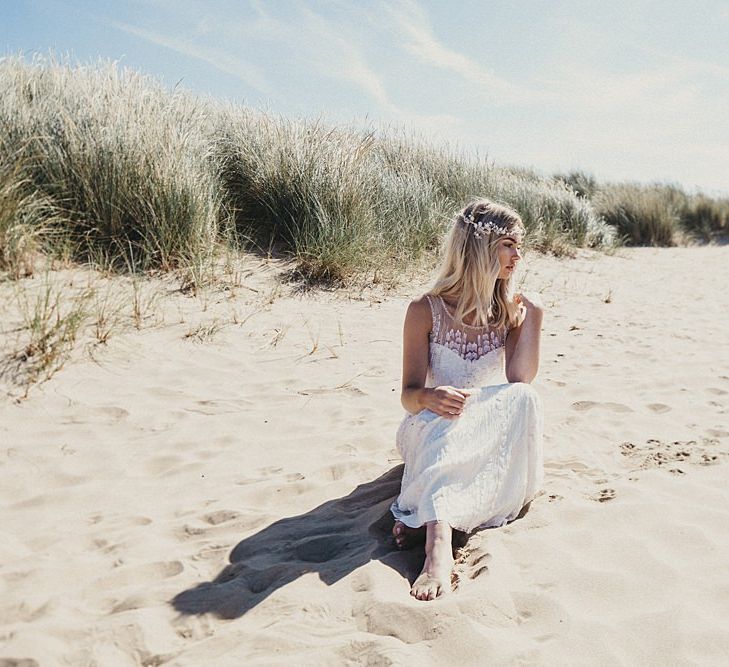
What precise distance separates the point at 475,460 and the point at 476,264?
32.6 inches

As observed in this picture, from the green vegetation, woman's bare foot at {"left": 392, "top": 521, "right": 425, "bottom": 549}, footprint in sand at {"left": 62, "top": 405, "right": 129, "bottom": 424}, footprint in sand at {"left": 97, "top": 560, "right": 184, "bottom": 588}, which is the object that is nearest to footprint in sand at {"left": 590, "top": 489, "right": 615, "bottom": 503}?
woman's bare foot at {"left": 392, "top": 521, "right": 425, "bottom": 549}

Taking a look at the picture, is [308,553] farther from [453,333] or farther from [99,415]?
[99,415]

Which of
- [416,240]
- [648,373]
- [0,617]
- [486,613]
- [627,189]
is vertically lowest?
[0,617]

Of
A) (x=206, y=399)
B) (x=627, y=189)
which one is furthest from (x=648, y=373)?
(x=627, y=189)

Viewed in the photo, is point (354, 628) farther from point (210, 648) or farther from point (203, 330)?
point (203, 330)

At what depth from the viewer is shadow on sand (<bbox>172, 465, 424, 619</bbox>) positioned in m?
2.34

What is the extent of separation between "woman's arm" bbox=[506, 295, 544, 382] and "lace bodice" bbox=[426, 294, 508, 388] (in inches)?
4.1

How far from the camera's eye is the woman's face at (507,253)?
290 centimetres

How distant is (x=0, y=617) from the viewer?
2.21 metres

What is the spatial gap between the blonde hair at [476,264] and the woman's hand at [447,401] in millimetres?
426

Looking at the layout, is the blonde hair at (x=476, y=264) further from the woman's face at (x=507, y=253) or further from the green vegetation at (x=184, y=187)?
the green vegetation at (x=184, y=187)

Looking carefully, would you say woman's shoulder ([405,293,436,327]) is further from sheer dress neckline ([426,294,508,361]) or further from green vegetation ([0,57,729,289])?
green vegetation ([0,57,729,289])

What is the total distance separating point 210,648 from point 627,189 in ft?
49.9

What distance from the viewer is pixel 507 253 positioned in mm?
2908
